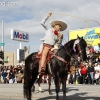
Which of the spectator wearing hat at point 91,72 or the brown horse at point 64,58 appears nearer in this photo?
the brown horse at point 64,58

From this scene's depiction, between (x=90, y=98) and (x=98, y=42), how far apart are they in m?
25.8

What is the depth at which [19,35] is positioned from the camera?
42.3 m

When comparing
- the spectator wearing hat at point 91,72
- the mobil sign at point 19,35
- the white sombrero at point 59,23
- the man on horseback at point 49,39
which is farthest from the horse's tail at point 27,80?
the mobil sign at point 19,35

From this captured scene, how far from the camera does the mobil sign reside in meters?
41.2

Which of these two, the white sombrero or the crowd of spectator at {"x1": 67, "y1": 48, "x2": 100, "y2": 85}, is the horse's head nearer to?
the white sombrero

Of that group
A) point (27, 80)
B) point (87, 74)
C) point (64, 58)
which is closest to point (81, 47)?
point (64, 58)

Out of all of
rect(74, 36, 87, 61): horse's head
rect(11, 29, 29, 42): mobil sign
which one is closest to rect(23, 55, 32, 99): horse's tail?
rect(74, 36, 87, 61): horse's head

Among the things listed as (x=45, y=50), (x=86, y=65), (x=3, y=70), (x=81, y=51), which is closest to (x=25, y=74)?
(x=45, y=50)

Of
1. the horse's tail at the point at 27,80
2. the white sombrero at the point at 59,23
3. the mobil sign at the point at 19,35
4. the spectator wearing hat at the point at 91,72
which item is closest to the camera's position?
the white sombrero at the point at 59,23

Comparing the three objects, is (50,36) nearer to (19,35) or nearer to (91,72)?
(91,72)

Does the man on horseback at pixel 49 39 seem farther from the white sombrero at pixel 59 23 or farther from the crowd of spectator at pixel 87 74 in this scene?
the crowd of spectator at pixel 87 74

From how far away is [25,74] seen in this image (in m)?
11.5

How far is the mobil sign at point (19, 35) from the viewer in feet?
135

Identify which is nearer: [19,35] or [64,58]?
[64,58]
